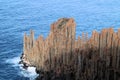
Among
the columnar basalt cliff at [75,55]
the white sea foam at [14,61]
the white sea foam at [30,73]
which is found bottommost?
the white sea foam at [30,73]

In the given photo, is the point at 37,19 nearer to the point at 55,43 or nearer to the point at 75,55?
the point at 55,43

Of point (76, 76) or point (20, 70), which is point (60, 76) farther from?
point (20, 70)

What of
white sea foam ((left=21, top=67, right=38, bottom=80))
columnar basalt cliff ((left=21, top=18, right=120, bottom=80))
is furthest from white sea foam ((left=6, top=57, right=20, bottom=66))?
columnar basalt cliff ((left=21, top=18, right=120, bottom=80))

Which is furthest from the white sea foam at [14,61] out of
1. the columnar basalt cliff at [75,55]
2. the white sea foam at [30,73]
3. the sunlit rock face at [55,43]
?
the columnar basalt cliff at [75,55]

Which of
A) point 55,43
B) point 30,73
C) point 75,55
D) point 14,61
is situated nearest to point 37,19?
point 14,61

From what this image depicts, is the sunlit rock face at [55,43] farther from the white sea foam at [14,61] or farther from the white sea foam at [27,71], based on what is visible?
the white sea foam at [14,61]
